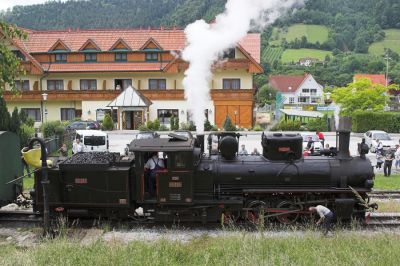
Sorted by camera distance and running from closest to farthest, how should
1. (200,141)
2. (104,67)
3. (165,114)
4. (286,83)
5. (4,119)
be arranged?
1. (200,141)
2. (4,119)
3. (165,114)
4. (104,67)
5. (286,83)

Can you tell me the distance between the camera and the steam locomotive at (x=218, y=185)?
13.3m

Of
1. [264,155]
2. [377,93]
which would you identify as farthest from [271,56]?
[264,155]

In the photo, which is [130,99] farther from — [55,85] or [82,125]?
[55,85]

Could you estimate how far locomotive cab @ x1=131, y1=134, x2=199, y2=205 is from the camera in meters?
13.1

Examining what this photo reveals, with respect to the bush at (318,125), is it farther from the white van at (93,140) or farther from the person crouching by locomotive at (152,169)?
the person crouching by locomotive at (152,169)

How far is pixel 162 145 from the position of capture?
1322cm

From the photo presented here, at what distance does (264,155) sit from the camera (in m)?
14.0

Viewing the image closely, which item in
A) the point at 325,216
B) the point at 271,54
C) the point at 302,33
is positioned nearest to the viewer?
the point at 325,216

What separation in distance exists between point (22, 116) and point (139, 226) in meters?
20.0

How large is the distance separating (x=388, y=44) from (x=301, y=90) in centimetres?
8163

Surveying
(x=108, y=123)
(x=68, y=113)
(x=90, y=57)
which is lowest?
(x=108, y=123)

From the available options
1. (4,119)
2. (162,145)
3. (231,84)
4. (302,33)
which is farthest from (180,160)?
(302,33)

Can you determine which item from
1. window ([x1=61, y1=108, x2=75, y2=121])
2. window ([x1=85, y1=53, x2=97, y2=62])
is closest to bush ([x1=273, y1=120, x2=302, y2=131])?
window ([x1=85, y1=53, x2=97, y2=62])

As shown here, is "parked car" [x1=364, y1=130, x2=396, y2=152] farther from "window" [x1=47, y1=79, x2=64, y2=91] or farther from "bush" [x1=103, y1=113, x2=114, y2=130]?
"window" [x1=47, y1=79, x2=64, y2=91]
